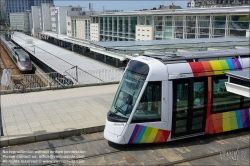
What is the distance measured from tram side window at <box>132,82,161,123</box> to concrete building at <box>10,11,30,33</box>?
157 meters

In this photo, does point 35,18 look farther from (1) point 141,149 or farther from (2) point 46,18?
(1) point 141,149

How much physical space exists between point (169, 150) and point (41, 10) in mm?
125353

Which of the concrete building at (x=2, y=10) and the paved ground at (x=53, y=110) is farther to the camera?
the concrete building at (x=2, y=10)

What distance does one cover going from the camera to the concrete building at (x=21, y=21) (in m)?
152

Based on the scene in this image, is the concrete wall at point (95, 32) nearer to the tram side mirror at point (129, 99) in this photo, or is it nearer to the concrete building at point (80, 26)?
the concrete building at point (80, 26)

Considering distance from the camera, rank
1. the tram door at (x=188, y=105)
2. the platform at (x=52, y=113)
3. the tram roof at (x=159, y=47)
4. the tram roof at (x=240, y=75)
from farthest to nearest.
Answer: the tram roof at (x=159, y=47)
the platform at (x=52, y=113)
the tram door at (x=188, y=105)
the tram roof at (x=240, y=75)

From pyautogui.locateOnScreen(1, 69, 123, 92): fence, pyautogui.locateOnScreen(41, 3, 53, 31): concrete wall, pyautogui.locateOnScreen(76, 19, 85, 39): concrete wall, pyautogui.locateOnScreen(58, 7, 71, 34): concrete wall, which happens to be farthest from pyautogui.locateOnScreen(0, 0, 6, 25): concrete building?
pyautogui.locateOnScreen(1, 69, 123, 92): fence

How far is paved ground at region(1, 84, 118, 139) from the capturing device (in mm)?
9656

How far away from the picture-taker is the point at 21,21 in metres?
153

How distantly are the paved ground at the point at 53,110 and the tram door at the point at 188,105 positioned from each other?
9.55 feet

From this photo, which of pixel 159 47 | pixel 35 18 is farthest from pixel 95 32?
pixel 35 18

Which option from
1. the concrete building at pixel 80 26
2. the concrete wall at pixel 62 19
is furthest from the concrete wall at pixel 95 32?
the concrete wall at pixel 62 19

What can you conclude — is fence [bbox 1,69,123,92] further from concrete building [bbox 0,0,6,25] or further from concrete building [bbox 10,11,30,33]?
concrete building [bbox 0,0,6,25]

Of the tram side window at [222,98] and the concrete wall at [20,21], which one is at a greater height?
the concrete wall at [20,21]
